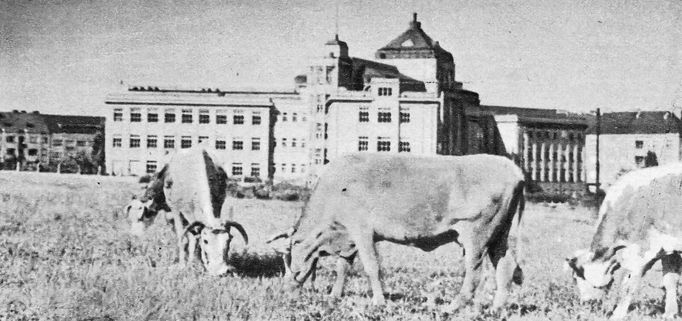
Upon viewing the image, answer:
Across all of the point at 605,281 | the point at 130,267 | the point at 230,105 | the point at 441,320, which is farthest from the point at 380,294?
the point at 230,105

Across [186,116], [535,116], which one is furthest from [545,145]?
[186,116]

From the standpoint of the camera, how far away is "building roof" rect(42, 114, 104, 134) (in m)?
61.6

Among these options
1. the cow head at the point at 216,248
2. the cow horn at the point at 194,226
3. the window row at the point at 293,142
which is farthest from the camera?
the window row at the point at 293,142

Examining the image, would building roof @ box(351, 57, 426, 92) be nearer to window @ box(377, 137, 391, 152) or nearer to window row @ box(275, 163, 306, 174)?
window @ box(377, 137, 391, 152)

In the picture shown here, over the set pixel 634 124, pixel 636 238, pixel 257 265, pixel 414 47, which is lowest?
pixel 257 265

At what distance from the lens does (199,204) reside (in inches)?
448

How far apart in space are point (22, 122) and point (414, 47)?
102ft

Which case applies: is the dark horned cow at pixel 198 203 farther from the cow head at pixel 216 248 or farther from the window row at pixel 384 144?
the window row at pixel 384 144

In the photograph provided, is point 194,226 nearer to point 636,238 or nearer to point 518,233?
point 518,233

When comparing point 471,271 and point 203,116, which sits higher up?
point 203,116

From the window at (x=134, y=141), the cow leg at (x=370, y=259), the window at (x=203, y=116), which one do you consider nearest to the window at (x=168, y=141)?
the window at (x=134, y=141)

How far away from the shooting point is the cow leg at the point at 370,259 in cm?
907

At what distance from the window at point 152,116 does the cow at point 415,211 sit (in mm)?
40361

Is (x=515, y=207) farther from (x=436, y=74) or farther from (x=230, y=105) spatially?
(x=436, y=74)
